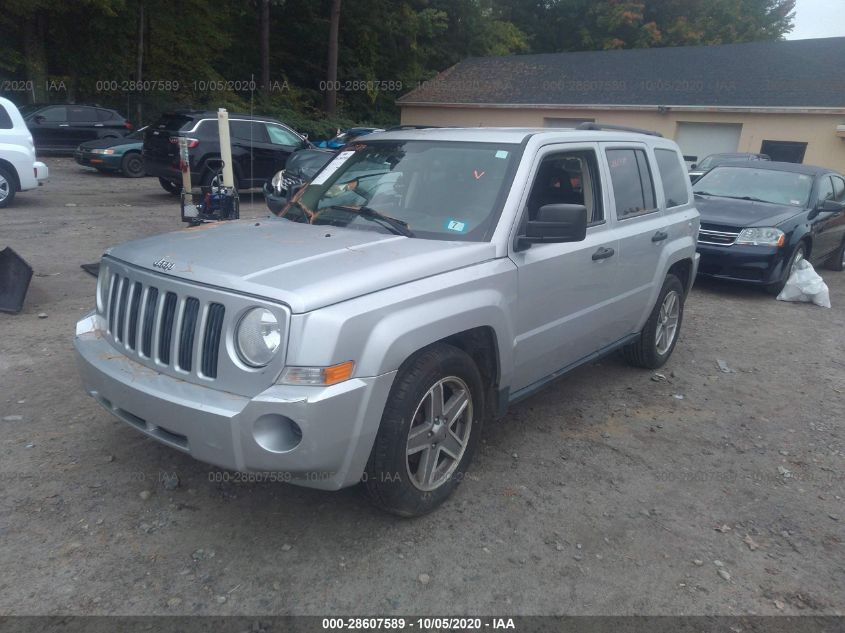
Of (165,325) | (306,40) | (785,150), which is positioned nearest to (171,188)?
(165,325)

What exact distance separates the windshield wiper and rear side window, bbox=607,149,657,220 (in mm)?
1741

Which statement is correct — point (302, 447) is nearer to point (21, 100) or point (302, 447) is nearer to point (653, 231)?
point (653, 231)

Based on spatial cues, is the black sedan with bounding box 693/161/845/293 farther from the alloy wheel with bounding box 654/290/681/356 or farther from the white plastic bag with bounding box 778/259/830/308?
the alloy wheel with bounding box 654/290/681/356

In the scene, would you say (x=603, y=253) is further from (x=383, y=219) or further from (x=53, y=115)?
(x=53, y=115)

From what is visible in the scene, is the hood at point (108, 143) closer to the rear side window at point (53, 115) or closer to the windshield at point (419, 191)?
the rear side window at point (53, 115)

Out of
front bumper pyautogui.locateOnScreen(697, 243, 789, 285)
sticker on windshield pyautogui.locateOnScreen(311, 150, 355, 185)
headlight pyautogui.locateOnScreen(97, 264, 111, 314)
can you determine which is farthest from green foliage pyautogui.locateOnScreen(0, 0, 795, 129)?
headlight pyautogui.locateOnScreen(97, 264, 111, 314)

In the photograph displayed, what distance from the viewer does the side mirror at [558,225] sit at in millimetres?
3672

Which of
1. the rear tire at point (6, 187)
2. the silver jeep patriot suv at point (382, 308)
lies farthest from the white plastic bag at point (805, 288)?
the rear tire at point (6, 187)

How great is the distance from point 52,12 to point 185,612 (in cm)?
2673

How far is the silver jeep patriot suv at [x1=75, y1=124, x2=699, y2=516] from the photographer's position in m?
2.86

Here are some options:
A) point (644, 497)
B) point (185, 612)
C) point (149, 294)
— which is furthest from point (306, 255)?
point (644, 497)

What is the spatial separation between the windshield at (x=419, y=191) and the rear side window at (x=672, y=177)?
2120 millimetres

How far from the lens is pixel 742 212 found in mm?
9156

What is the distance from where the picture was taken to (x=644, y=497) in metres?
3.89
